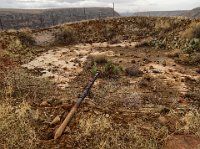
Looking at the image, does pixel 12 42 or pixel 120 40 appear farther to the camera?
pixel 120 40

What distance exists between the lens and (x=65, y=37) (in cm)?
1820

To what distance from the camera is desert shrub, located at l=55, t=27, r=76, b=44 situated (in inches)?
708

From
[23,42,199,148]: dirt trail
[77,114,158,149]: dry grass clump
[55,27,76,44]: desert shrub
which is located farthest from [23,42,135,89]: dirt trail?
[77,114,158,149]: dry grass clump

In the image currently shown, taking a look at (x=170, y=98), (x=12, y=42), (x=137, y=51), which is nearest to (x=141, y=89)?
(x=170, y=98)

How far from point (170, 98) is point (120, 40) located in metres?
11.4

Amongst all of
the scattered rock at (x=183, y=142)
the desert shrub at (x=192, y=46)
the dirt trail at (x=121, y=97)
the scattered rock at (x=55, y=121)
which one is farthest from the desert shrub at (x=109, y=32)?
the scattered rock at (x=183, y=142)

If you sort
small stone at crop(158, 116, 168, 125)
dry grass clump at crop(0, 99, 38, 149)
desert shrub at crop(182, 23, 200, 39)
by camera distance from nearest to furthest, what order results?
dry grass clump at crop(0, 99, 38, 149) → small stone at crop(158, 116, 168, 125) → desert shrub at crop(182, 23, 200, 39)

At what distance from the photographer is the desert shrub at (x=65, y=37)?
59.0 feet

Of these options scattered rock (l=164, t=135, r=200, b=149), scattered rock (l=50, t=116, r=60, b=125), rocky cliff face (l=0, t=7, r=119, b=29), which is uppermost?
scattered rock (l=50, t=116, r=60, b=125)

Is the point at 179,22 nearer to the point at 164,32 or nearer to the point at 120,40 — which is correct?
the point at 164,32

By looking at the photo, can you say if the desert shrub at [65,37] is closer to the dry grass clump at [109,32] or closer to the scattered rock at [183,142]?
the dry grass clump at [109,32]

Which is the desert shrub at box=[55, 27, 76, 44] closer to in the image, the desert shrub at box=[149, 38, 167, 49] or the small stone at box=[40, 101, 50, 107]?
the desert shrub at box=[149, 38, 167, 49]

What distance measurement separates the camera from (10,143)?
4.83m

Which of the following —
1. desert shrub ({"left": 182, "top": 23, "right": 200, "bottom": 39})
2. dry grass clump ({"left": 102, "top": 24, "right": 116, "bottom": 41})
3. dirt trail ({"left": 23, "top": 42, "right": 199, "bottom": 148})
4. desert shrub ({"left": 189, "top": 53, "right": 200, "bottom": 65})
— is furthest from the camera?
dry grass clump ({"left": 102, "top": 24, "right": 116, "bottom": 41})
